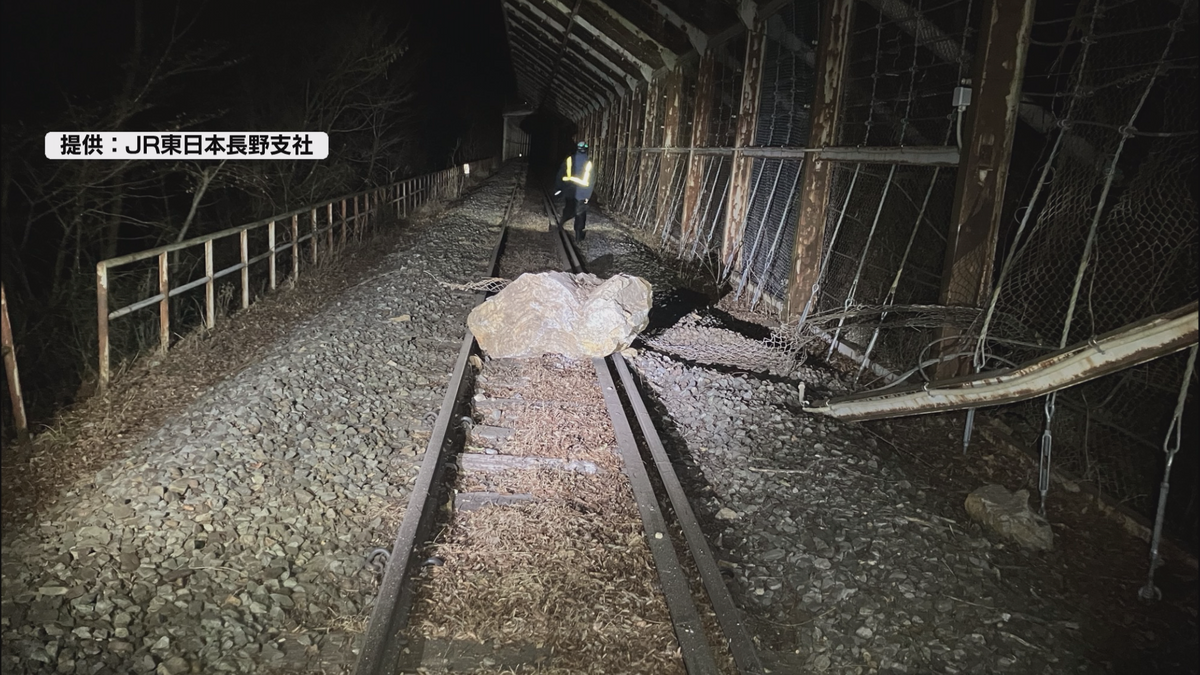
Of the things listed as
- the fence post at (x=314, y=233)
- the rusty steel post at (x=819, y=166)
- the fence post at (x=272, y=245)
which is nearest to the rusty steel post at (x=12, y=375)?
the fence post at (x=272, y=245)

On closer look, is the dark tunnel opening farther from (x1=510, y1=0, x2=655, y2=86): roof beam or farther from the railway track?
the railway track

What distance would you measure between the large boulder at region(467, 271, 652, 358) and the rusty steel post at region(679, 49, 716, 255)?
7306mm

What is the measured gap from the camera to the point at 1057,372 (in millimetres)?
3949

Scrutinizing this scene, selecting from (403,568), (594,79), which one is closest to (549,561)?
(403,568)

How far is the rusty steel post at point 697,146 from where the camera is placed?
1455 cm

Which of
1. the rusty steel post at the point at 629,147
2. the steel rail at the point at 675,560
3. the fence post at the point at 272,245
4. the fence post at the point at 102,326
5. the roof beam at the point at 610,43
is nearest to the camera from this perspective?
the steel rail at the point at 675,560

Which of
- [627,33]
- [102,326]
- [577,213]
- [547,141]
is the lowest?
[102,326]

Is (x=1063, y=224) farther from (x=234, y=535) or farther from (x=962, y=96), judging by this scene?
(x=234, y=535)

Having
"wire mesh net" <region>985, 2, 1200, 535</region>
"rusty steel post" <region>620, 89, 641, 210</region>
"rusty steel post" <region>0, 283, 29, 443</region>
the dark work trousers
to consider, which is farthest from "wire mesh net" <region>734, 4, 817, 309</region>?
"rusty steel post" <region>620, 89, 641, 210</region>

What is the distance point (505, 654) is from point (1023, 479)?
12.5 feet

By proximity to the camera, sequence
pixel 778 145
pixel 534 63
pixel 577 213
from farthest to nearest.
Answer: pixel 534 63 → pixel 577 213 → pixel 778 145

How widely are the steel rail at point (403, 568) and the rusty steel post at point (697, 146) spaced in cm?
1039

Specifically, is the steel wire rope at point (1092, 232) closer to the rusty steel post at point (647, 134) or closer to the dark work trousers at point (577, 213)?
the dark work trousers at point (577, 213)

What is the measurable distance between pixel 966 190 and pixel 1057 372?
7.80 ft
